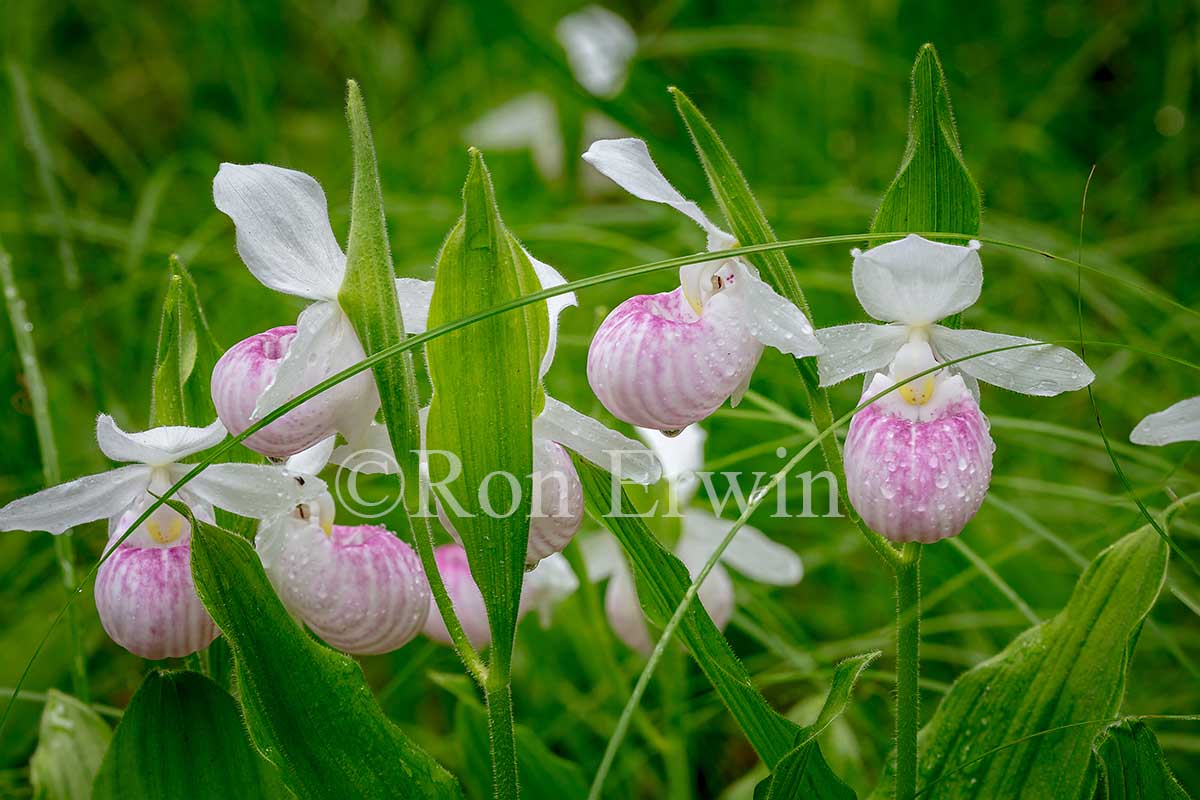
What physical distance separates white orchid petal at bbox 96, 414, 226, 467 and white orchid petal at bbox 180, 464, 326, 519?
0.08 feet

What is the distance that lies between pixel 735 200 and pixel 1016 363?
0.24 metres

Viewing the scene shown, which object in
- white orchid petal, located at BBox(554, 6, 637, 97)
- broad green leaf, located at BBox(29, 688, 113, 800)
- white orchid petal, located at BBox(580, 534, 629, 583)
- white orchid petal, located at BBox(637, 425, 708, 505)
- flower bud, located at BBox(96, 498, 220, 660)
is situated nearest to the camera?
flower bud, located at BBox(96, 498, 220, 660)

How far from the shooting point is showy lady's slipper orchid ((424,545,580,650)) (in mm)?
1051

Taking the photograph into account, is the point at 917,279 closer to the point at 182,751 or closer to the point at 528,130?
the point at 182,751

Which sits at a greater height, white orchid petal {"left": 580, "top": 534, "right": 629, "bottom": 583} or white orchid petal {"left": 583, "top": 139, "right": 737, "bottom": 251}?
white orchid petal {"left": 583, "top": 139, "right": 737, "bottom": 251}

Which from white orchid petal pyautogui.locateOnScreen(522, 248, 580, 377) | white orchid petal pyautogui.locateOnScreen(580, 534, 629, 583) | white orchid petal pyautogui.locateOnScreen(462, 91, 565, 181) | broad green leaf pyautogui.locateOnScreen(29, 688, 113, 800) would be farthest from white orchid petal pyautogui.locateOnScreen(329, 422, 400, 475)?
white orchid petal pyautogui.locateOnScreen(462, 91, 565, 181)

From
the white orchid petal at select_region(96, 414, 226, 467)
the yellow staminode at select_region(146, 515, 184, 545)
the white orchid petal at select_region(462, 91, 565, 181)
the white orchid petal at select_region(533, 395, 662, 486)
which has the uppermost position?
the white orchid petal at select_region(462, 91, 565, 181)

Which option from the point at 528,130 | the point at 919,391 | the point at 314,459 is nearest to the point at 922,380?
the point at 919,391

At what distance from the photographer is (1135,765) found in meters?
0.71

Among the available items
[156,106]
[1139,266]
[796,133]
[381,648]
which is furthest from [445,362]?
[156,106]

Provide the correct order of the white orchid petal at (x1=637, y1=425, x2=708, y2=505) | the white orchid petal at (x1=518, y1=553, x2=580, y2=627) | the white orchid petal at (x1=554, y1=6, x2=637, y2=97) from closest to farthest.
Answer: the white orchid petal at (x1=518, y1=553, x2=580, y2=627) → the white orchid petal at (x1=637, y1=425, x2=708, y2=505) → the white orchid petal at (x1=554, y1=6, x2=637, y2=97)

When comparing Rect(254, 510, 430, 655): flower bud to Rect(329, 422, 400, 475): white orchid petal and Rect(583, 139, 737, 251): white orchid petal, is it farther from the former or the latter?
Rect(583, 139, 737, 251): white orchid petal

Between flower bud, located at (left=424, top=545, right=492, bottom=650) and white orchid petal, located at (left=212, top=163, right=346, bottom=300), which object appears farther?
flower bud, located at (left=424, top=545, right=492, bottom=650)

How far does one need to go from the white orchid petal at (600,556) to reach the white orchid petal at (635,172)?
2.40 feet
